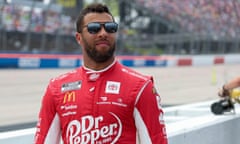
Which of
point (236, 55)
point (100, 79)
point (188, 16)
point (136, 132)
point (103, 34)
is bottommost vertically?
point (236, 55)

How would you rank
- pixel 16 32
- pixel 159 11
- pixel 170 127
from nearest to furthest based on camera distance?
pixel 170 127
pixel 16 32
pixel 159 11

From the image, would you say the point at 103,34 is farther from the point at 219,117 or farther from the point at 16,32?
the point at 16,32

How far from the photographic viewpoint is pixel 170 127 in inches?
170

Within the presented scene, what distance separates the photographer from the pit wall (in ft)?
73.2

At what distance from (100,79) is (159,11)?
34.3 m

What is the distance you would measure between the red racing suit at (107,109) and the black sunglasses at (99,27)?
0.60ft

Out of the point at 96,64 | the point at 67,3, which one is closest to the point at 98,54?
the point at 96,64

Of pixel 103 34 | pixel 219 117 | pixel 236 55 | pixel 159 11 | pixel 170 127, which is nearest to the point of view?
pixel 103 34

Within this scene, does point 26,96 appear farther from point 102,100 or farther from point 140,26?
point 140,26

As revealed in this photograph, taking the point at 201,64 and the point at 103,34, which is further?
the point at 201,64

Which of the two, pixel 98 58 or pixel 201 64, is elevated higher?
pixel 98 58

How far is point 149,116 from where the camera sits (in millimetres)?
2295

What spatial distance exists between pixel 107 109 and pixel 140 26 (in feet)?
101

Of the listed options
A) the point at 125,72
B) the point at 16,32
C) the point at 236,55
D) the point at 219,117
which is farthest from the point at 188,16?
the point at 125,72
